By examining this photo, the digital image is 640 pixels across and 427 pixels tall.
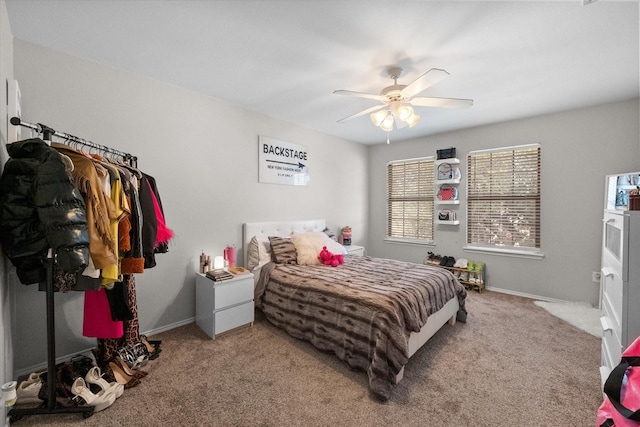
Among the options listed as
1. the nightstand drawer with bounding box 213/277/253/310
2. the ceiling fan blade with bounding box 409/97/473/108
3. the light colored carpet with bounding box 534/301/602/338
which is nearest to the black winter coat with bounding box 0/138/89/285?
the nightstand drawer with bounding box 213/277/253/310

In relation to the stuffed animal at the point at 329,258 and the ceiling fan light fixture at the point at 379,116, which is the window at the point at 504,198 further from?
the ceiling fan light fixture at the point at 379,116

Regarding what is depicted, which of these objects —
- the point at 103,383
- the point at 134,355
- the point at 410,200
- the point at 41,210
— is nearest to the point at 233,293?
the point at 134,355

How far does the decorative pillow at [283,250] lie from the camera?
3.23 metres

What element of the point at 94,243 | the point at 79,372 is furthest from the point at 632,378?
the point at 79,372

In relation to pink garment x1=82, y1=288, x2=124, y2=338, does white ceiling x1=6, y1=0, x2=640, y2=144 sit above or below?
above

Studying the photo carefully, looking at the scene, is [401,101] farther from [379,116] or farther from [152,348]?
[152,348]

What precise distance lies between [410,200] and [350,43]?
342cm

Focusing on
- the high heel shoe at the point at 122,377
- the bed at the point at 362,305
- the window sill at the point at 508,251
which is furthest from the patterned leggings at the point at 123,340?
the window sill at the point at 508,251

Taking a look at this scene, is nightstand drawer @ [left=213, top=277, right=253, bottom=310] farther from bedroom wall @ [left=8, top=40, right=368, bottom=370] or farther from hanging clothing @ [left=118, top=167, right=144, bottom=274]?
hanging clothing @ [left=118, top=167, right=144, bottom=274]

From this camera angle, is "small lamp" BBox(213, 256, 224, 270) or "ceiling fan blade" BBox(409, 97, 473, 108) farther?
"small lamp" BBox(213, 256, 224, 270)

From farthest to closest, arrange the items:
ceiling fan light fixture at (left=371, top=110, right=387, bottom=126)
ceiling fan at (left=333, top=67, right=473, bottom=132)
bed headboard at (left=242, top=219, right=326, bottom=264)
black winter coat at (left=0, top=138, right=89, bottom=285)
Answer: bed headboard at (left=242, top=219, right=326, bottom=264) → ceiling fan light fixture at (left=371, top=110, right=387, bottom=126) → ceiling fan at (left=333, top=67, right=473, bottom=132) → black winter coat at (left=0, top=138, right=89, bottom=285)

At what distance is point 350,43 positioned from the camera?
2027 mm

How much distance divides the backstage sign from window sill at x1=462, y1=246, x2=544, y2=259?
2836 millimetres

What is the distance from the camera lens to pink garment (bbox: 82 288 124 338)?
1953mm
